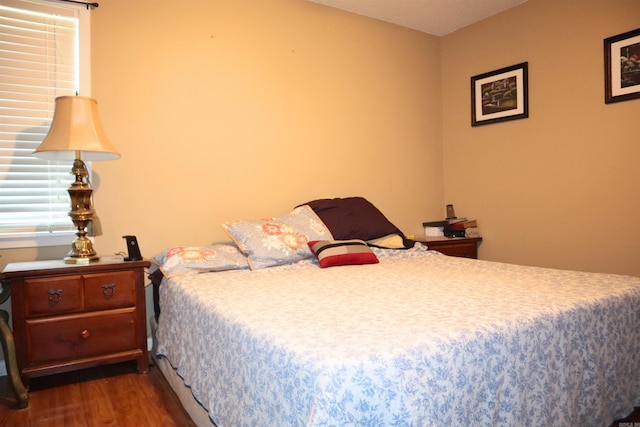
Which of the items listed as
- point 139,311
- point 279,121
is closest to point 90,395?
point 139,311

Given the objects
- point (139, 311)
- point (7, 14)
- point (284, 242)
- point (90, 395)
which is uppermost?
point (7, 14)

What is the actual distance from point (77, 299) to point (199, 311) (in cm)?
82

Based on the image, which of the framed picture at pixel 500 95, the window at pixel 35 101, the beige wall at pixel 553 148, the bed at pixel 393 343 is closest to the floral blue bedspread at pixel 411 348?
the bed at pixel 393 343

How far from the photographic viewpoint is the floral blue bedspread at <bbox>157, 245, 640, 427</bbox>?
1092mm

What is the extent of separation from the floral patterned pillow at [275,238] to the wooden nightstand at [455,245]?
1028mm

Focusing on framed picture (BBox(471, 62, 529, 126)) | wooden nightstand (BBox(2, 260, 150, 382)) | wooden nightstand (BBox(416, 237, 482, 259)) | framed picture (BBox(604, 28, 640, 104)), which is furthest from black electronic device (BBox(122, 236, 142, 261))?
framed picture (BBox(604, 28, 640, 104))

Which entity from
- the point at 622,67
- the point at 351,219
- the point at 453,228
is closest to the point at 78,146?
the point at 351,219

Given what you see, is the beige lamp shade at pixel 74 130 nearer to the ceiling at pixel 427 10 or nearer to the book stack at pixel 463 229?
Answer: the ceiling at pixel 427 10

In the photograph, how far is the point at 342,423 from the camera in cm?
102

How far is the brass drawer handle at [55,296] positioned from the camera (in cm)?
213

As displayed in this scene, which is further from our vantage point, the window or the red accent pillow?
the red accent pillow

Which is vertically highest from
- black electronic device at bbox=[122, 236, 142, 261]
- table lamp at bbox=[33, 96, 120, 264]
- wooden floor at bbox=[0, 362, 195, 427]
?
table lamp at bbox=[33, 96, 120, 264]

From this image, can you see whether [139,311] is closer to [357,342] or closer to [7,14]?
[357,342]

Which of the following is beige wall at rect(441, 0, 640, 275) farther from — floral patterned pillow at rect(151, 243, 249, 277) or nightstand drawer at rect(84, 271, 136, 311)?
nightstand drawer at rect(84, 271, 136, 311)
